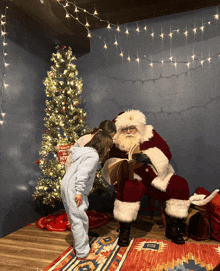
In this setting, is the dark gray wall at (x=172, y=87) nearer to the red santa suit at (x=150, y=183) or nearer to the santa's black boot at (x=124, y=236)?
the red santa suit at (x=150, y=183)

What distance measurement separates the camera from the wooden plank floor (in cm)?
225

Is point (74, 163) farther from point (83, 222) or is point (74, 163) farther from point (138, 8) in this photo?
point (138, 8)

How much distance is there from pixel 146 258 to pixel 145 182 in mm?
893

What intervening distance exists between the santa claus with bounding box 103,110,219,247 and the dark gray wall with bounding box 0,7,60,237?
1.29 m

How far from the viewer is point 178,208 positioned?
253 centimetres

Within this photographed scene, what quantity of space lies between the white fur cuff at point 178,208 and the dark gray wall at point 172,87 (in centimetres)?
95

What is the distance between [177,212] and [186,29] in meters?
2.74

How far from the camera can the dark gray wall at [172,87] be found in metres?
3.36

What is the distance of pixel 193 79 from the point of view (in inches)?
136

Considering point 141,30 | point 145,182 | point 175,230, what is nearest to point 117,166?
point 145,182

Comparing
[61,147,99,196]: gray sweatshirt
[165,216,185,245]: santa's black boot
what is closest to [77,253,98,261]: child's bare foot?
[61,147,99,196]: gray sweatshirt

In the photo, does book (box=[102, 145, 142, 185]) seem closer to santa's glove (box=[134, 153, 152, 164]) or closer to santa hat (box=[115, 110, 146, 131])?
santa's glove (box=[134, 153, 152, 164])

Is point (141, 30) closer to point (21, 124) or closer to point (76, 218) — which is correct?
point (21, 124)

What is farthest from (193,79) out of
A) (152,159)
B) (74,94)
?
(74,94)
